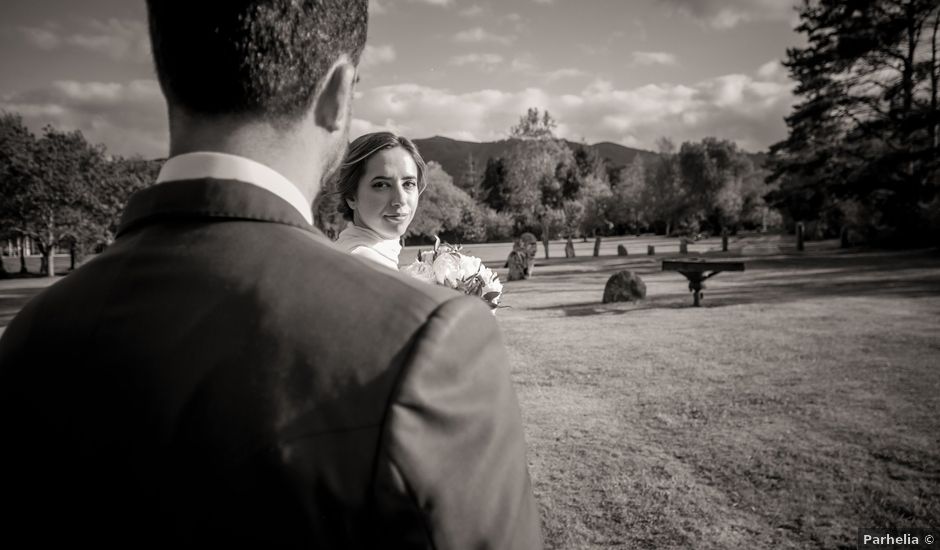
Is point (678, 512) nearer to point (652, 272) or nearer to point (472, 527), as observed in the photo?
point (472, 527)

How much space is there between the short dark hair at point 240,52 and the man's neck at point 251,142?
0.03 m

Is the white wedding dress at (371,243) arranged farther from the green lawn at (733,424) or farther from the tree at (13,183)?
the tree at (13,183)

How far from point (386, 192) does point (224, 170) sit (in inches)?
114

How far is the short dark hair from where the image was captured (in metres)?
1.12

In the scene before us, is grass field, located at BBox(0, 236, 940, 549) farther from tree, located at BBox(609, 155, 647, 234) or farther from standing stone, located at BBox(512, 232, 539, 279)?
tree, located at BBox(609, 155, 647, 234)

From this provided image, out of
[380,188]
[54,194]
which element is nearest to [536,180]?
[54,194]

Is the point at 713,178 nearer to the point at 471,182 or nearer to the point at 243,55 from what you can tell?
A: the point at 471,182

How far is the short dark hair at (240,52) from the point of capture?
3.67 feet

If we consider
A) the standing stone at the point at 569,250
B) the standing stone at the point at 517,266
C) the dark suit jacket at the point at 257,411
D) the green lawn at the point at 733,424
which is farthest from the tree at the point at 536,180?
the dark suit jacket at the point at 257,411

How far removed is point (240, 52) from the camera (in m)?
1.13

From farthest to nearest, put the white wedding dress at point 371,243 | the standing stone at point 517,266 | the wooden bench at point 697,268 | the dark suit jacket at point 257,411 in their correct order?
the standing stone at point 517,266
the wooden bench at point 697,268
the white wedding dress at point 371,243
the dark suit jacket at point 257,411

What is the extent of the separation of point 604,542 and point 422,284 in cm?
407

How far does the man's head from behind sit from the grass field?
13.9 feet

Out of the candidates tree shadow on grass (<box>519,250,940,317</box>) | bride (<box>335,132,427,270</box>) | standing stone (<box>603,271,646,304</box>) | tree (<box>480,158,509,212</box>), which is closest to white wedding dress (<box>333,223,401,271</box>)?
bride (<box>335,132,427,270</box>)
